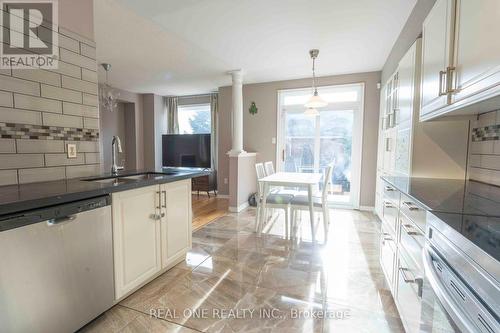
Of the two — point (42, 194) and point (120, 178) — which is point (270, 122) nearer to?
point (120, 178)

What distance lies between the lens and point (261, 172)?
3.32m

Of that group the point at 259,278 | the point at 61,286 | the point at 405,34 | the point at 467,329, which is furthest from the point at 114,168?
the point at 405,34

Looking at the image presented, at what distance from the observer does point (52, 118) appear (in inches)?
64.9

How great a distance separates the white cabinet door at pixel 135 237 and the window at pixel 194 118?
437 centimetres

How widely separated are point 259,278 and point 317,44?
2.86 metres

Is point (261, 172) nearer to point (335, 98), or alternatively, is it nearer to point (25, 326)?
point (335, 98)

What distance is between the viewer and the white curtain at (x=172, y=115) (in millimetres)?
6250

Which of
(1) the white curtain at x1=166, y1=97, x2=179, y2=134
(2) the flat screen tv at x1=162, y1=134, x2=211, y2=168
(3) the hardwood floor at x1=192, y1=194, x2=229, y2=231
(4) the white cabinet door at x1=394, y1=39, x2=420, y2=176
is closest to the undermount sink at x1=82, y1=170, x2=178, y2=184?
(3) the hardwood floor at x1=192, y1=194, x2=229, y2=231

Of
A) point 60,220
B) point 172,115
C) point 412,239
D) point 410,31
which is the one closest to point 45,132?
point 60,220

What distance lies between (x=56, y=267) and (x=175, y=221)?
970mm

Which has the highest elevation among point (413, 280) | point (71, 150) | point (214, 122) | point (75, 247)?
point (214, 122)

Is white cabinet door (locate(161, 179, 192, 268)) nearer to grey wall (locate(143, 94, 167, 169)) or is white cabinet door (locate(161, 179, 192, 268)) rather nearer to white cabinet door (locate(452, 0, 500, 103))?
white cabinet door (locate(452, 0, 500, 103))

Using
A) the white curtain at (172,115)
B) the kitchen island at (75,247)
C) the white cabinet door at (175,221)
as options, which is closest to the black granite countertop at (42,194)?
the kitchen island at (75,247)

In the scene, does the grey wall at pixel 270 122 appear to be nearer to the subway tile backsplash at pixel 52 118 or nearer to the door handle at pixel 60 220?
the subway tile backsplash at pixel 52 118
